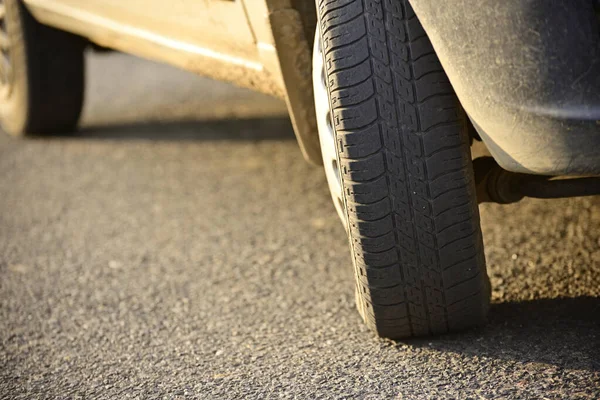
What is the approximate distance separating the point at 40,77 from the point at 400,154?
3.21 metres

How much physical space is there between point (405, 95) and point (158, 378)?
0.96 m

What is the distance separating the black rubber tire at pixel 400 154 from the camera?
199 centimetres

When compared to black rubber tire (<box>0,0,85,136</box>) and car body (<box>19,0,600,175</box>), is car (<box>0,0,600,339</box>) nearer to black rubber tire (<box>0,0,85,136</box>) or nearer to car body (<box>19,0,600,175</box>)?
car body (<box>19,0,600,175</box>)

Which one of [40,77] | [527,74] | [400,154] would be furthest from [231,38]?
[40,77]

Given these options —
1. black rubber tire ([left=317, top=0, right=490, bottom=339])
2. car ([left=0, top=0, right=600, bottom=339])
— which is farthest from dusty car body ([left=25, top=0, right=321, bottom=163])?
black rubber tire ([left=317, top=0, right=490, bottom=339])

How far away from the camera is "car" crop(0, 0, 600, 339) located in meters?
1.73

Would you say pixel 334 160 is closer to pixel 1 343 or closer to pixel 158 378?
pixel 158 378

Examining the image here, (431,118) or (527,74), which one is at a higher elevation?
(527,74)

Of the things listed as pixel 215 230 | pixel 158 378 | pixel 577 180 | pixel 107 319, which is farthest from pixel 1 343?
pixel 577 180

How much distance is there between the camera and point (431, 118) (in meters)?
1.99

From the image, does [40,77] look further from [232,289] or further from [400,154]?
[400,154]

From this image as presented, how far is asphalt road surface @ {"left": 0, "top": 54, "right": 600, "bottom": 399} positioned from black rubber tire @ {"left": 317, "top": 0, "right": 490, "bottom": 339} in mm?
Answer: 249

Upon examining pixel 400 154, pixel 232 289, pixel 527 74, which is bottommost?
pixel 232 289

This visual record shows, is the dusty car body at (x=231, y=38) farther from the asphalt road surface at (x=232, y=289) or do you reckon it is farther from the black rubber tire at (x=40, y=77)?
the black rubber tire at (x=40, y=77)
